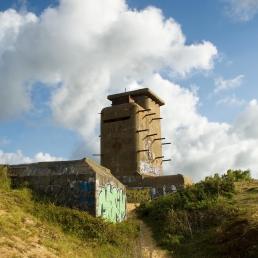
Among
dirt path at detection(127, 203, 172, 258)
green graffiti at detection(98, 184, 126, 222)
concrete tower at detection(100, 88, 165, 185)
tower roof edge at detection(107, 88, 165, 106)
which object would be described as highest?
tower roof edge at detection(107, 88, 165, 106)

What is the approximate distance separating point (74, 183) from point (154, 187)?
8.74m

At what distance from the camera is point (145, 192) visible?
2006 centimetres

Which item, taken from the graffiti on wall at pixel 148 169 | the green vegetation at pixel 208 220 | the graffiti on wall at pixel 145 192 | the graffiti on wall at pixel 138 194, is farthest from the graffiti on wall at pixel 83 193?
the graffiti on wall at pixel 148 169

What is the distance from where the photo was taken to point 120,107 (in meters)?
24.6

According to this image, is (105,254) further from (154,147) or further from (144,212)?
(154,147)

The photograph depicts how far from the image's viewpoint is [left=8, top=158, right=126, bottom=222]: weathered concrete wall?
38.4ft

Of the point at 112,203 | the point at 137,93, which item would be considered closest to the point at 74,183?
the point at 112,203

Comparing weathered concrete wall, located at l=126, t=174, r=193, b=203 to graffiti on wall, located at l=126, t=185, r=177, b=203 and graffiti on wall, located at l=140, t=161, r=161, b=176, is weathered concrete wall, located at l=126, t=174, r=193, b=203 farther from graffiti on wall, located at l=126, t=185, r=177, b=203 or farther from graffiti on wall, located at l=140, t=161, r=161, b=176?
graffiti on wall, located at l=140, t=161, r=161, b=176

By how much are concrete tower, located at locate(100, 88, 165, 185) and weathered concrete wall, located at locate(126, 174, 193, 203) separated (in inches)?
47.8

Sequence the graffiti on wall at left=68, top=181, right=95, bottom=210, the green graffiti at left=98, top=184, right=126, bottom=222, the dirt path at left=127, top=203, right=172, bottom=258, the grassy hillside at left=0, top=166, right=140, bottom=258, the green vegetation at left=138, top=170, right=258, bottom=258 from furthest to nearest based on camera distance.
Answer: the green graffiti at left=98, top=184, right=126, bottom=222 → the graffiti on wall at left=68, top=181, right=95, bottom=210 → the dirt path at left=127, top=203, right=172, bottom=258 → the green vegetation at left=138, top=170, right=258, bottom=258 → the grassy hillside at left=0, top=166, right=140, bottom=258

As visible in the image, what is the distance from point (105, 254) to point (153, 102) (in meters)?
19.0

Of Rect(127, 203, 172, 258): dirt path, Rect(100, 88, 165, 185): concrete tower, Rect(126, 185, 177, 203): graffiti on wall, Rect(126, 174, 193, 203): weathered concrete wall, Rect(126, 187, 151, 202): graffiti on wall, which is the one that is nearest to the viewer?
Rect(127, 203, 172, 258): dirt path

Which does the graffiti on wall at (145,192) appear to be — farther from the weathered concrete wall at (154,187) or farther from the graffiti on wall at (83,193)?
the graffiti on wall at (83,193)

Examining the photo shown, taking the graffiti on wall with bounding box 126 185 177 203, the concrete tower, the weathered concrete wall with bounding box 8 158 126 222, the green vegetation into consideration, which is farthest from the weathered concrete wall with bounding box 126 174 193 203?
the weathered concrete wall with bounding box 8 158 126 222
